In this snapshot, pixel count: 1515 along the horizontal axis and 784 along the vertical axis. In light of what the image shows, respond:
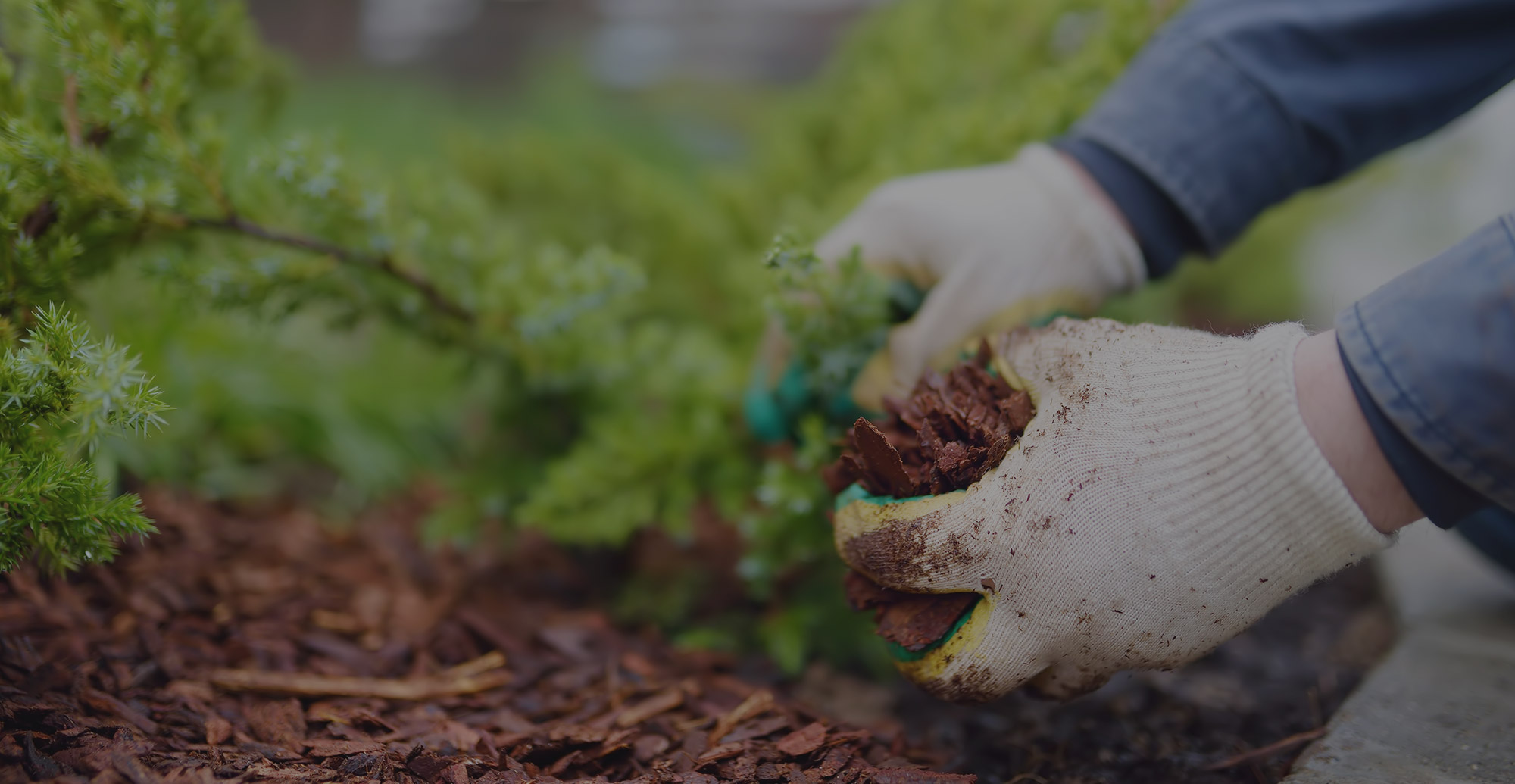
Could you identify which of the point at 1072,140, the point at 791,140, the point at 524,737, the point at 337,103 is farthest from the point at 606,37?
the point at 524,737

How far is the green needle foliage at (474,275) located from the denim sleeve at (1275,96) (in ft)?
0.89

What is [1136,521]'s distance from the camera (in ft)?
3.31

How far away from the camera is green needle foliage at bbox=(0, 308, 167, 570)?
3.10ft

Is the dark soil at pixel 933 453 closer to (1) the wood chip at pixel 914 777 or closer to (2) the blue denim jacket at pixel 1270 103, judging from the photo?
(1) the wood chip at pixel 914 777

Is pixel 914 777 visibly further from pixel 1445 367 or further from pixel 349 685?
pixel 349 685

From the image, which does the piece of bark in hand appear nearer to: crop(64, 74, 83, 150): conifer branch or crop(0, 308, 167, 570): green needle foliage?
crop(0, 308, 167, 570): green needle foliage

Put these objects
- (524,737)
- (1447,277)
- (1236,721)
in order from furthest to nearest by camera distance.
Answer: (1236,721)
(524,737)
(1447,277)

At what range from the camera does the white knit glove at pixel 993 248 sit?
1.41 m

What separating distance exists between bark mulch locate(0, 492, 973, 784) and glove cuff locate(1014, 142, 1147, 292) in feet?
2.82

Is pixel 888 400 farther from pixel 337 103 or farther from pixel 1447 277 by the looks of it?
pixel 337 103

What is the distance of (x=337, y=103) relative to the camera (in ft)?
17.4

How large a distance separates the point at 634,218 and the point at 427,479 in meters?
1.02

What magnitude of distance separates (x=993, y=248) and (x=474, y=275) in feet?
3.18

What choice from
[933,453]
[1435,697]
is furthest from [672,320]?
[1435,697]
